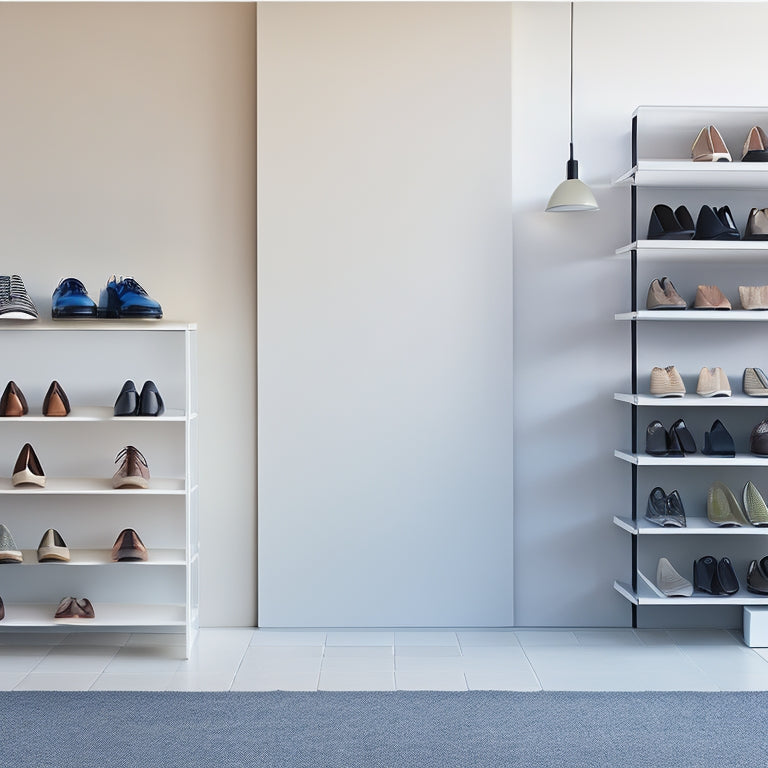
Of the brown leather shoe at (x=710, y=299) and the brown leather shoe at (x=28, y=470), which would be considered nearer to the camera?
the brown leather shoe at (x=28, y=470)

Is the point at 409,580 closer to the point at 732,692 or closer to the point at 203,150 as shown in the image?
the point at 732,692

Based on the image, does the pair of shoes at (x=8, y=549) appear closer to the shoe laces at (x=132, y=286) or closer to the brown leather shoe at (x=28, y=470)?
the brown leather shoe at (x=28, y=470)

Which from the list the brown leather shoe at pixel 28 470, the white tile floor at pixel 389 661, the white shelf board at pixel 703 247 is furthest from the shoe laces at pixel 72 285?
the white shelf board at pixel 703 247

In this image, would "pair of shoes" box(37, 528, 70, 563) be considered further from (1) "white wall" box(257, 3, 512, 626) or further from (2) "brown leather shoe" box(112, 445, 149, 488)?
(1) "white wall" box(257, 3, 512, 626)

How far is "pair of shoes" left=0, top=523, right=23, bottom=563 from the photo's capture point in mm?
3580

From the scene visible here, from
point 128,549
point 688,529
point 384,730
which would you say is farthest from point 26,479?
point 688,529

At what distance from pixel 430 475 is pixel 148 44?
2304mm

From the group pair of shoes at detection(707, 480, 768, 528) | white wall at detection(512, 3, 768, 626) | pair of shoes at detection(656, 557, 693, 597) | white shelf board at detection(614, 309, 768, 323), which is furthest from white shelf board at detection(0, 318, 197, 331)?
pair of shoes at detection(707, 480, 768, 528)

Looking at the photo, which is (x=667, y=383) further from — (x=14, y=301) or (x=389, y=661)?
(x=14, y=301)

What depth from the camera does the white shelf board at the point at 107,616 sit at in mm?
3555

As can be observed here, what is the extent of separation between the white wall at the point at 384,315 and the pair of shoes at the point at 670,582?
2.15 ft

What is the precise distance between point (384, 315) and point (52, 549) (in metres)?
1.72

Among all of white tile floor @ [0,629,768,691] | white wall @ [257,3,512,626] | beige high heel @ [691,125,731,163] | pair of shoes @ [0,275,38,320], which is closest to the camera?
white tile floor @ [0,629,768,691]

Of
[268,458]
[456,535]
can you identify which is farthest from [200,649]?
[456,535]
